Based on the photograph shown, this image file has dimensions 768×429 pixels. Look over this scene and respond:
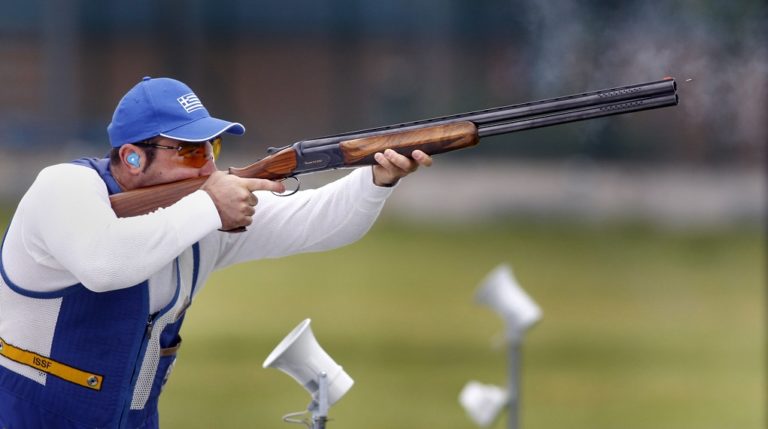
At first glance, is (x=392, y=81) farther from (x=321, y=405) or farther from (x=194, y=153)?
(x=321, y=405)

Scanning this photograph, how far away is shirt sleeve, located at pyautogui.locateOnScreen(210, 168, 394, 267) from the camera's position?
5.55m

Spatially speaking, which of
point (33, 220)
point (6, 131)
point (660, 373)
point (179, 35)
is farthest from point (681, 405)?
point (179, 35)

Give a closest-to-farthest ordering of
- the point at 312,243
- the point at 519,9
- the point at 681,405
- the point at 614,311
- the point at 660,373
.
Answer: the point at 312,243
the point at 681,405
the point at 660,373
the point at 614,311
the point at 519,9

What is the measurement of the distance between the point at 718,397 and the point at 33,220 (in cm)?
981

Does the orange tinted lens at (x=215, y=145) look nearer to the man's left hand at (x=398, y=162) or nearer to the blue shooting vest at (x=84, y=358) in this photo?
the blue shooting vest at (x=84, y=358)

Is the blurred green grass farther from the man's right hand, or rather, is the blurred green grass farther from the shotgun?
the man's right hand

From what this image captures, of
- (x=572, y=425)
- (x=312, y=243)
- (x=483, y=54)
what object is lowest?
(x=572, y=425)

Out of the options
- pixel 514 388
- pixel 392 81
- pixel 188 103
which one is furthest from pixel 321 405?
pixel 392 81

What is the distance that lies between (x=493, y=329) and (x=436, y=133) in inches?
444

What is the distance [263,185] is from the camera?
5.25 meters

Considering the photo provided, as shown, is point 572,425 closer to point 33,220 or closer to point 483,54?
point 33,220

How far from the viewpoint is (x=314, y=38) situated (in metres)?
37.7

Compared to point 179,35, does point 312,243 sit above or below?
below

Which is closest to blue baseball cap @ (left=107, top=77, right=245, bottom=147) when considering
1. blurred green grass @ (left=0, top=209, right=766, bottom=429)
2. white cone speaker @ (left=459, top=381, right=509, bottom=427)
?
white cone speaker @ (left=459, top=381, right=509, bottom=427)
